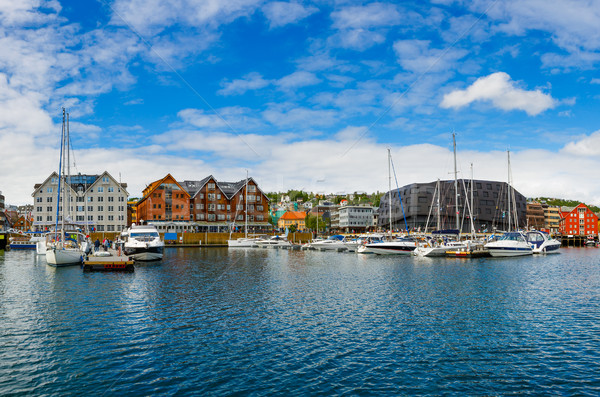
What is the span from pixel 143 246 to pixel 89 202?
80411 mm

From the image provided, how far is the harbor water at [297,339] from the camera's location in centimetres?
1659

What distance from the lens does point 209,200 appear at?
143m

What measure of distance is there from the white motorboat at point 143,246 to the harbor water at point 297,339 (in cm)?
2641

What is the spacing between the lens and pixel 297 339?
2228 centimetres

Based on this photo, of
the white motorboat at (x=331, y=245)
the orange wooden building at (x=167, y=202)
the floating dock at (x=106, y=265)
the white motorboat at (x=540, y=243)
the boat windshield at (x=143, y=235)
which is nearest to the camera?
the floating dock at (x=106, y=265)

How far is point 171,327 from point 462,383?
16159mm

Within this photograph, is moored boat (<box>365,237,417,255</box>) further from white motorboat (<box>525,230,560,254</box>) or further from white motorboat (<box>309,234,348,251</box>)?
white motorboat (<box>525,230,560,254</box>)

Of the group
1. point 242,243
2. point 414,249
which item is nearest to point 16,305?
point 414,249

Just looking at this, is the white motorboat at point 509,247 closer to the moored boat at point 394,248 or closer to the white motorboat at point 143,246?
the moored boat at point 394,248

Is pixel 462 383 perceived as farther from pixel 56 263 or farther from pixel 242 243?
pixel 242 243

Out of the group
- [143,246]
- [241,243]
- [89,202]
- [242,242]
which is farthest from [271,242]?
[89,202]

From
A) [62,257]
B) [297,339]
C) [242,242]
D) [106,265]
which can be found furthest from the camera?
[242,242]

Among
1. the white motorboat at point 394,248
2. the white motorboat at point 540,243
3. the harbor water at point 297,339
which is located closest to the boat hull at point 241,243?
the white motorboat at point 394,248

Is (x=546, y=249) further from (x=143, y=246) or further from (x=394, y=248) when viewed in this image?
(x=143, y=246)
